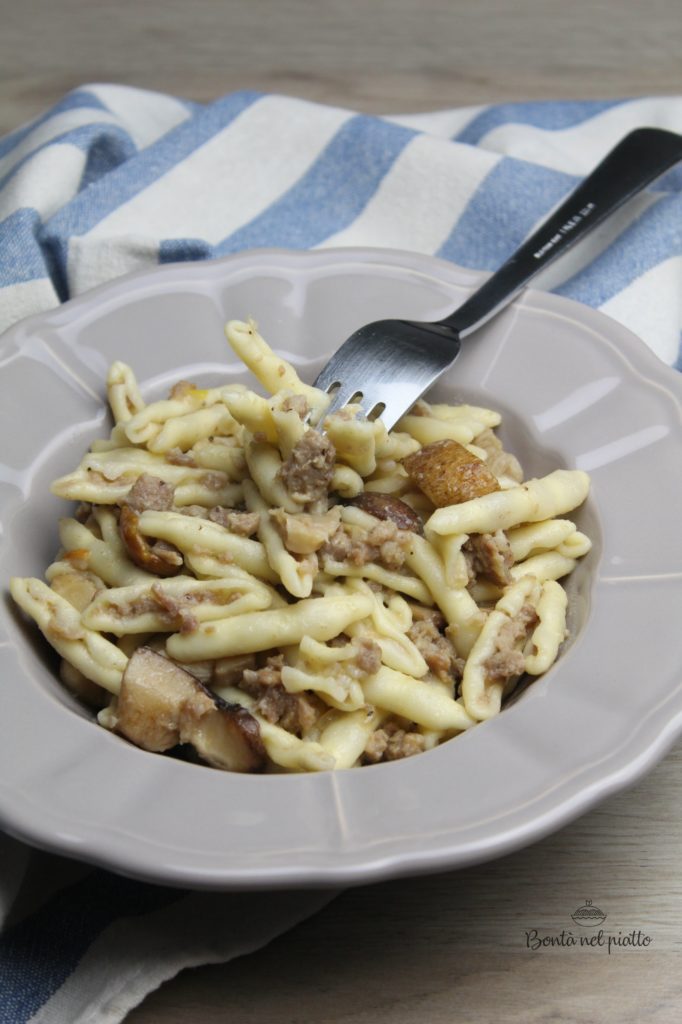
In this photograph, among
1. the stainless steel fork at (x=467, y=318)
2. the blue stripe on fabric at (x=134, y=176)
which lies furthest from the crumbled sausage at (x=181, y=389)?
the blue stripe on fabric at (x=134, y=176)

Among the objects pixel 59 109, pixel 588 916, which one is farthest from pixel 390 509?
pixel 59 109

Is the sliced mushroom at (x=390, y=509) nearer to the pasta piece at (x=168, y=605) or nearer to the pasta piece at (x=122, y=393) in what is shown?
the pasta piece at (x=168, y=605)

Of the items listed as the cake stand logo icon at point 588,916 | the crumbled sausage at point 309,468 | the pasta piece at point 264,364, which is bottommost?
the cake stand logo icon at point 588,916

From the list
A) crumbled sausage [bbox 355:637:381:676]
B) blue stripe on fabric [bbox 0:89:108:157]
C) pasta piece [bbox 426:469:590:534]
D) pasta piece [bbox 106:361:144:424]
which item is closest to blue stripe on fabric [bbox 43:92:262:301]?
blue stripe on fabric [bbox 0:89:108:157]

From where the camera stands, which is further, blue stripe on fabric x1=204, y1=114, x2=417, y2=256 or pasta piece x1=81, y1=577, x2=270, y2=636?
blue stripe on fabric x1=204, y1=114, x2=417, y2=256

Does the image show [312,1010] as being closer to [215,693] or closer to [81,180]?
[215,693]

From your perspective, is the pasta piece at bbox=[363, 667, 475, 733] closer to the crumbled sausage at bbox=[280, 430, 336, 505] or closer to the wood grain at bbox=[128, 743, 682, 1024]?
the wood grain at bbox=[128, 743, 682, 1024]
